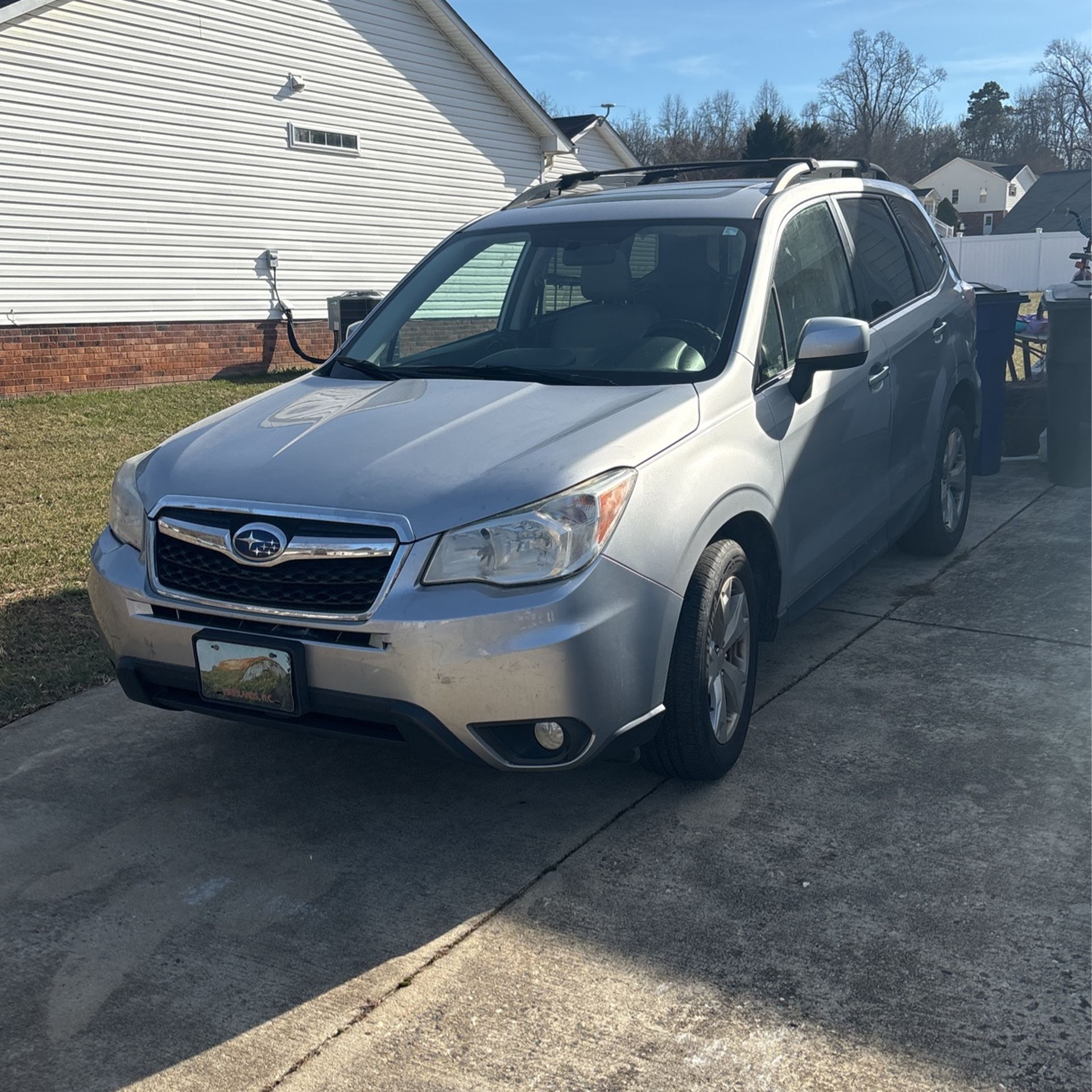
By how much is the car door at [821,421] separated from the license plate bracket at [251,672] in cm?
175

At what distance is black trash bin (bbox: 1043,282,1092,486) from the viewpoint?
7836mm

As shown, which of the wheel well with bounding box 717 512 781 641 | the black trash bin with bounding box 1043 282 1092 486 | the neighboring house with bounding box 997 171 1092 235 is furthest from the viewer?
the neighboring house with bounding box 997 171 1092 235

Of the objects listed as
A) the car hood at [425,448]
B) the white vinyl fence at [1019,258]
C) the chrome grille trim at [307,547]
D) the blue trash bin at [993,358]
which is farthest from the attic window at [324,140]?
the white vinyl fence at [1019,258]

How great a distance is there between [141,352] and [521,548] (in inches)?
526

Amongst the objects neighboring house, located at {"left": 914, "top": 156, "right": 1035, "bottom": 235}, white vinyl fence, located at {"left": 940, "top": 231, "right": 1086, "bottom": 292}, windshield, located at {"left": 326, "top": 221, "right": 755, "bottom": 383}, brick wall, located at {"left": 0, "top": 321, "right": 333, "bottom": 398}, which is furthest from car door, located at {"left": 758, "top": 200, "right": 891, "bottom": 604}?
neighboring house, located at {"left": 914, "top": 156, "right": 1035, "bottom": 235}

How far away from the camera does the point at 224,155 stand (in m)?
16.2

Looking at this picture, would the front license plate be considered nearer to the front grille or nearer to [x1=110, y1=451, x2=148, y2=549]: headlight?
the front grille

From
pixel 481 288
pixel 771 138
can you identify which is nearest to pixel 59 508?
pixel 481 288

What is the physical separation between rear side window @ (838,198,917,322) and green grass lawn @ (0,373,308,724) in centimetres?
349

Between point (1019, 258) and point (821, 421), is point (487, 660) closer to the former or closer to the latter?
point (821, 421)

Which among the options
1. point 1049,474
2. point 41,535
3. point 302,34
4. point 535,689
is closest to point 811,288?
point 535,689

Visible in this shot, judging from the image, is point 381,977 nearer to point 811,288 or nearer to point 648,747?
point 648,747

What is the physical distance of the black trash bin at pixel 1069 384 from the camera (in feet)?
25.7

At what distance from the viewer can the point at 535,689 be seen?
321cm
